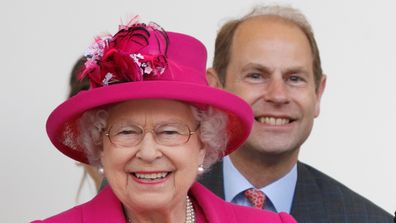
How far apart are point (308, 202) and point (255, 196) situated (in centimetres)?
18

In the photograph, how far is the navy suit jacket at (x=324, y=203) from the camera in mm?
3641

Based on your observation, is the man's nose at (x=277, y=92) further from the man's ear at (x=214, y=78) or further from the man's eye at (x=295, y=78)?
the man's ear at (x=214, y=78)

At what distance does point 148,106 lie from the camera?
276 cm

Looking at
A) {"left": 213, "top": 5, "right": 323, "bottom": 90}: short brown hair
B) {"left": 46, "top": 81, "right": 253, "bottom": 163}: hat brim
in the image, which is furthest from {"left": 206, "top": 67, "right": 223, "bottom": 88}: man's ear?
{"left": 46, "top": 81, "right": 253, "bottom": 163}: hat brim

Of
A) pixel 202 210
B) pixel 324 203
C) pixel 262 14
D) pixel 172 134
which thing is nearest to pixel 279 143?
pixel 324 203

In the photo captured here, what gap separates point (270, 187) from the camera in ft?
12.0

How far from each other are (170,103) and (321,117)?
2.01m

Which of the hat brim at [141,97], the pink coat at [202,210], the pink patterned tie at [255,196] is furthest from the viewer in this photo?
the pink patterned tie at [255,196]

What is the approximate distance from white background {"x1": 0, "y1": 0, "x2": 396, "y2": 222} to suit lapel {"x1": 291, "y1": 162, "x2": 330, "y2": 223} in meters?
0.72

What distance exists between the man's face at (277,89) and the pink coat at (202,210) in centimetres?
60

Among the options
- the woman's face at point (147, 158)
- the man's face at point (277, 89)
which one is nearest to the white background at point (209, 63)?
the man's face at point (277, 89)

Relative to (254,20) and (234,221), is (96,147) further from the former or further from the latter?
(254,20)

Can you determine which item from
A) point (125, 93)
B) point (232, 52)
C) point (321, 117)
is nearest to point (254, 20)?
point (232, 52)

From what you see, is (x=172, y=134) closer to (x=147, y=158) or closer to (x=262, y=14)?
(x=147, y=158)
